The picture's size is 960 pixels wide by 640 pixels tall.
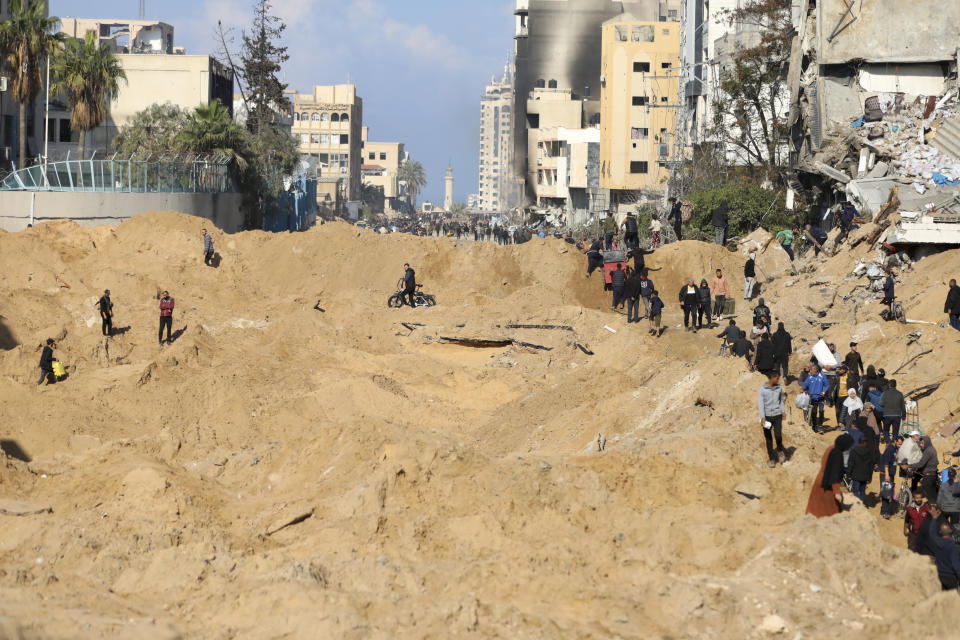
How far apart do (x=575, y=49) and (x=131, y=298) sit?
111823 mm

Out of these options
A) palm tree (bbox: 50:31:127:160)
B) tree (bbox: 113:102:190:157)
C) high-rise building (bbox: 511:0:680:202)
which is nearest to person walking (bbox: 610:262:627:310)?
tree (bbox: 113:102:190:157)

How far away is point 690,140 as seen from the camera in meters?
65.7

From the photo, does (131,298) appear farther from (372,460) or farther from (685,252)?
(372,460)

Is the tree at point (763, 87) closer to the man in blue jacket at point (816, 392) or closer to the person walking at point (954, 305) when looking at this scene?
the person walking at point (954, 305)

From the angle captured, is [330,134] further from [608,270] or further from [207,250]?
[608,270]

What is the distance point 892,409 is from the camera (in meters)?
17.0

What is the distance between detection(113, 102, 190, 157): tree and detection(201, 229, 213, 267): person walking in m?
13.2

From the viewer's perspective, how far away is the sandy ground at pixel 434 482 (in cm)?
1112

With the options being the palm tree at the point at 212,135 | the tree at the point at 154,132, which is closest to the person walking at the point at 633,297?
the palm tree at the point at 212,135

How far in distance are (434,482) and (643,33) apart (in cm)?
7435

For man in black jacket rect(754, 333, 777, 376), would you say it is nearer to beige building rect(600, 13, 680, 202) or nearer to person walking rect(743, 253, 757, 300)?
person walking rect(743, 253, 757, 300)

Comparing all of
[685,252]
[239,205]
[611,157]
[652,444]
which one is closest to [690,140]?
[611,157]

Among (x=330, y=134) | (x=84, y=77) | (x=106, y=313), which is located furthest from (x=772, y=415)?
(x=330, y=134)

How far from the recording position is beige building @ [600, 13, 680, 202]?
80.2 m
